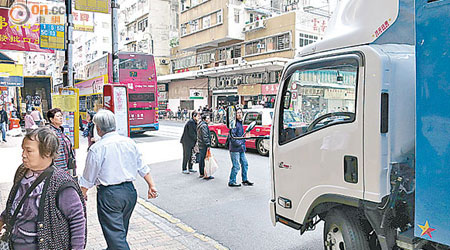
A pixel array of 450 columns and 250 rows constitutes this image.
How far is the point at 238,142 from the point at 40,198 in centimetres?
572

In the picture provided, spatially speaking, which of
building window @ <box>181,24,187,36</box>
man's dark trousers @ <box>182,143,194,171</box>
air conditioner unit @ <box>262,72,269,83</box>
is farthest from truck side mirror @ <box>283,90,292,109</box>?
building window @ <box>181,24,187,36</box>

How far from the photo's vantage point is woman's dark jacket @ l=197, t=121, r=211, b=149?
8.84 meters

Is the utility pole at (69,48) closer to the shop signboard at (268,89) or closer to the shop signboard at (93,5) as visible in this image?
the shop signboard at (93,5)

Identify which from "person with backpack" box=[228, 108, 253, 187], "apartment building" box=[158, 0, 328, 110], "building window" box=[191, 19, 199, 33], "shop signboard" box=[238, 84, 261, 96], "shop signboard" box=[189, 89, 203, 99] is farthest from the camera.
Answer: "shop signboard" box=[189, 89, 203, 99]

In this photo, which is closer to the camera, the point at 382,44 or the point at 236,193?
the point at 382,44

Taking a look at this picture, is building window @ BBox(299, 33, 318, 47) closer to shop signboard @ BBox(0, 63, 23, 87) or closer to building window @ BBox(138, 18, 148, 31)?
shop signboard @ BBox(0, 63, 23, 87)

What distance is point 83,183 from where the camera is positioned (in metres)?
3.60

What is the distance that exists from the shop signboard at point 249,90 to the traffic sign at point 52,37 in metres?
21.9

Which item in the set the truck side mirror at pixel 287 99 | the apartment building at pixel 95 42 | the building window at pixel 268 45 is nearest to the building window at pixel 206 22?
the building window at pixel 268 45

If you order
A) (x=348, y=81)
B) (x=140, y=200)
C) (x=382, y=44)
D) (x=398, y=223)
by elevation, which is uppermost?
(x=382, y=44)

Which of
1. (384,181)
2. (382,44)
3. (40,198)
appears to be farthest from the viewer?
(382,44)

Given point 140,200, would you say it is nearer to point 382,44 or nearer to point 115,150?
point 115,150

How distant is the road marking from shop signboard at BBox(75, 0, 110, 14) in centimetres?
382

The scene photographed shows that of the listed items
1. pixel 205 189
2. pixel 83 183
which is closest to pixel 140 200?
pixel 205 189
